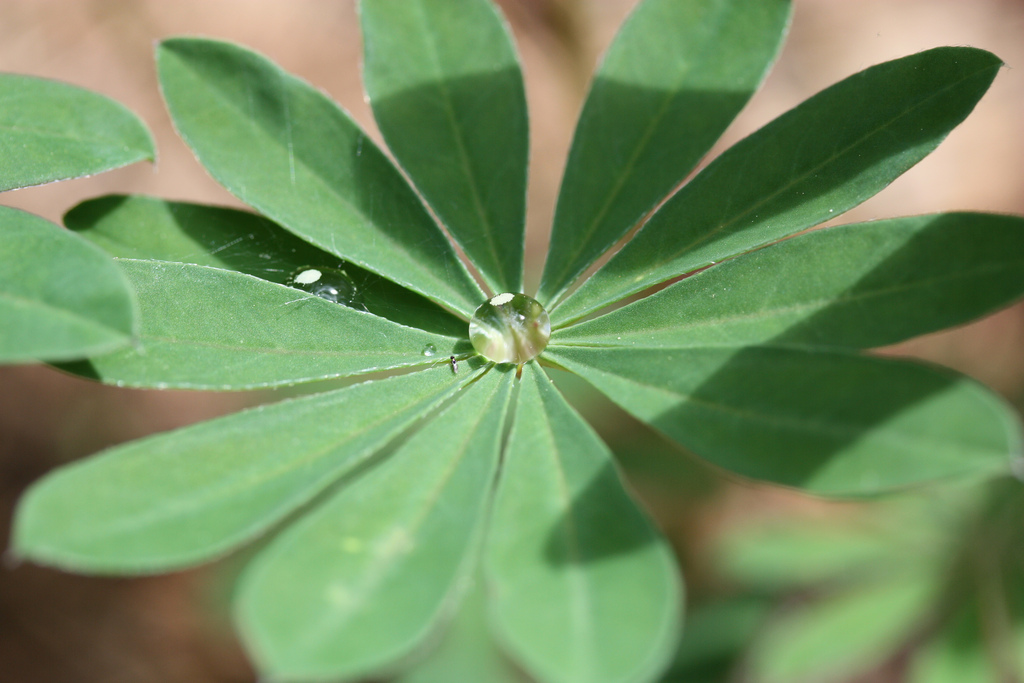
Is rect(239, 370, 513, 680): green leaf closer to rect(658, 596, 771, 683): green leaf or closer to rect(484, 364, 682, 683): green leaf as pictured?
rect(484, 364, 682, 683): green leaf

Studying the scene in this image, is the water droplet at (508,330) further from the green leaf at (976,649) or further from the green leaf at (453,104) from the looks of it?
the green leaf at (976,649)

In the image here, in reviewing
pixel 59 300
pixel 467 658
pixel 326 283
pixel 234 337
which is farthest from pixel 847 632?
pixel 59 300

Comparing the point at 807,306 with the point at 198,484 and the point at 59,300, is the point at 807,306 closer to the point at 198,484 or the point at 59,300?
the point at 198,484

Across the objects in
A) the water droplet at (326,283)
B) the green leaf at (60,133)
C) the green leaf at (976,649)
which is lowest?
the green leaf at (976,649)

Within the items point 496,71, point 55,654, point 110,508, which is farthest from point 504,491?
point 55,654

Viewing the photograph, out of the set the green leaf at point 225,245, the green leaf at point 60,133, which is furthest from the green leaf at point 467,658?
the green leaf at point 60,133

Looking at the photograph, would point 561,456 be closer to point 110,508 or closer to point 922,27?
point 110,508

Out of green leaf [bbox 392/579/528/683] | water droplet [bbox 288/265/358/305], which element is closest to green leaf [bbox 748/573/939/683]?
green leaf [bbox 392/579/528/683]
